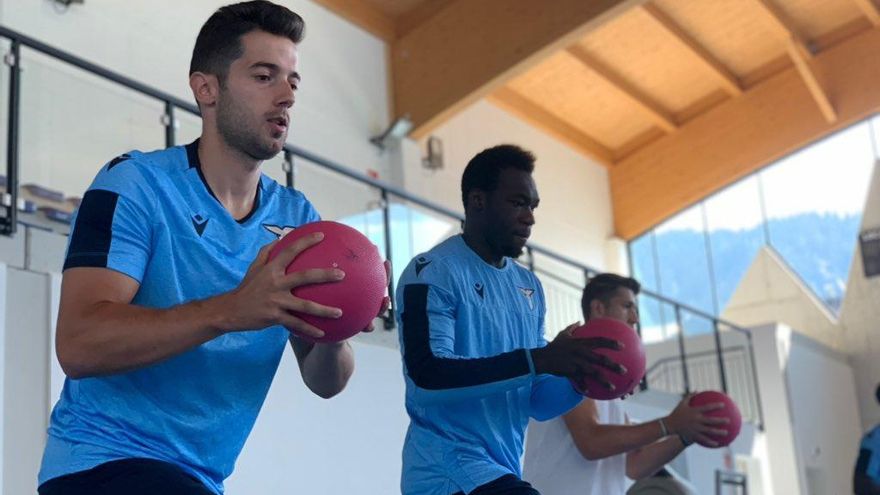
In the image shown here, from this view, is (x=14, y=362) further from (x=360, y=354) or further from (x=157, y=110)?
(x=360, y=354)

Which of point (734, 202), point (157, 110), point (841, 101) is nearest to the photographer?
point (157, 110)

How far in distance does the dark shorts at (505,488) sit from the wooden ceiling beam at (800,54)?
12.9 metres

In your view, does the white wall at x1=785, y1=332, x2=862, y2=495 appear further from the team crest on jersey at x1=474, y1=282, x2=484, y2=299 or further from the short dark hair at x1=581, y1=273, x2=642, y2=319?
the team crest on jersey at x1=474, y1=282, x2=484, y2=299

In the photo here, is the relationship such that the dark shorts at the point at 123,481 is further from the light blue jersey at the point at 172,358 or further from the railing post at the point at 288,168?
the railing post at the point at 288,168

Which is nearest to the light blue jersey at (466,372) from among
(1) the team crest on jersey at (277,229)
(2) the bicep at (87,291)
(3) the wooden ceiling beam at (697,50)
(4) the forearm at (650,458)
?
(1) the team crest on jersey at (277,229)

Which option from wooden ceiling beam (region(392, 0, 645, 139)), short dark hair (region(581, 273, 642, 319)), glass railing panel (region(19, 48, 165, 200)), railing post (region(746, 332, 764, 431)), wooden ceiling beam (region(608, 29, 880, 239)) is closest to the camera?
short dark hair (region(581, 273, 642, 319))

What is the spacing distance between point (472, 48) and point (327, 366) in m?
10.4

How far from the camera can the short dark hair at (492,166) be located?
323 cm

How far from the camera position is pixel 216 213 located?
6.54 ft

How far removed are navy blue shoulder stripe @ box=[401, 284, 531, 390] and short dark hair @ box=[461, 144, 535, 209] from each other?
499 mm

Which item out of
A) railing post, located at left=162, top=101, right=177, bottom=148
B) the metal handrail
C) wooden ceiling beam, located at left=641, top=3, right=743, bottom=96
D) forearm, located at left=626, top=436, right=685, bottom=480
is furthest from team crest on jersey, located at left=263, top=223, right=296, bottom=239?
wooden ceiling beam, located at left=641, top=3, right=743, bottom=96

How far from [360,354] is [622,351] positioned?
3199mm

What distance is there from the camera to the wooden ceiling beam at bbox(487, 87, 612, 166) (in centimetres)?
1461

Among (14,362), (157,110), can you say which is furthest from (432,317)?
(157,110)
